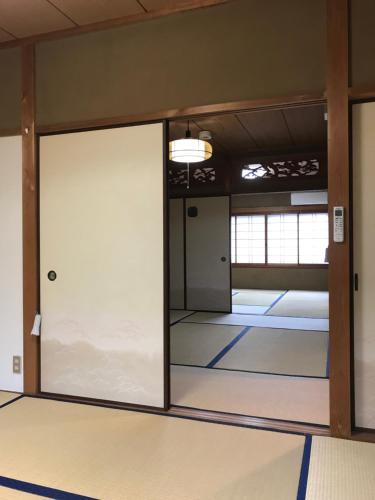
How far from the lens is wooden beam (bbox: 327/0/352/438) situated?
2.38 metres

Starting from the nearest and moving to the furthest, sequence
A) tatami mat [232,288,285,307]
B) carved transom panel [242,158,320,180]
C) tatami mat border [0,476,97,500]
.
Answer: tatami mat border [0,476,97,500] < carved transom panel [242,158,320,180] < tatami mat [232,288,285,307]

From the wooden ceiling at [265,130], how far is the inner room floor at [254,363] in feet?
8.14

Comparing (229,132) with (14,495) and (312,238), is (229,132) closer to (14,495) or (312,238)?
(14,495)

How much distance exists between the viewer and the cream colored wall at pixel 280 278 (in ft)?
33.0

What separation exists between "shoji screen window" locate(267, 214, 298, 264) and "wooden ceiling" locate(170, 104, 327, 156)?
4.54 m

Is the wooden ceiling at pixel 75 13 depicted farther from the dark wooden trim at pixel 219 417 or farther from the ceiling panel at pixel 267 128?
the dark wooden trim at pixel 219 417

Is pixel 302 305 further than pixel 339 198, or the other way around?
pixel 302 305

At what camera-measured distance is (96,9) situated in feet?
9.02

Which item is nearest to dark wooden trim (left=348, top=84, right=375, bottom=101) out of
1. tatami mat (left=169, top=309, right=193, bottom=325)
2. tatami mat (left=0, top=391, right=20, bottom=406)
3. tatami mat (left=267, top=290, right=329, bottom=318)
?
tatami mat (left=0, top=391, right=20, bottom=406)

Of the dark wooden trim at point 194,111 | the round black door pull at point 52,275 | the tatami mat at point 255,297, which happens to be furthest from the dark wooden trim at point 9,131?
the tatami mat at point 255,297

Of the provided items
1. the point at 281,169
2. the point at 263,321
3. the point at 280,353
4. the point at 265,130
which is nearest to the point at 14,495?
the point at 280,353

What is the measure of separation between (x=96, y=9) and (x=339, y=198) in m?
2.06

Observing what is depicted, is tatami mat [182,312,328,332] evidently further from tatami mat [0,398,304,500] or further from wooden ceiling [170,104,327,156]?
tatami mat [0,398,304,500]

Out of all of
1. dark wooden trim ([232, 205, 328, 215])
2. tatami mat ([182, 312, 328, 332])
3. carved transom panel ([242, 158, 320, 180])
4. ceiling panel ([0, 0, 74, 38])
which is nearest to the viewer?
ceiling panel ([0, 0, 74, 38])
